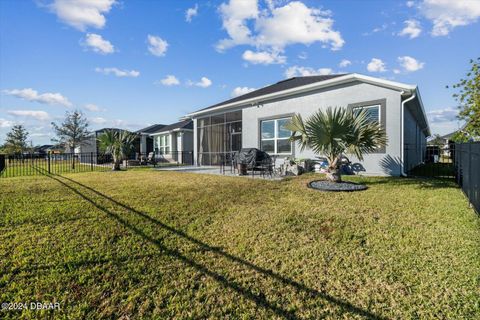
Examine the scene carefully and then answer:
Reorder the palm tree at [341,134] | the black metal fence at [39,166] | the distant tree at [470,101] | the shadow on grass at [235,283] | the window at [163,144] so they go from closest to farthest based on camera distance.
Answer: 1. the shadow on grass at [235,283]
2. the palm tree at [341,134]
3. the distant tree at [470,101]
4. the black metal fence at [39,166]
5. the window at [163,144]

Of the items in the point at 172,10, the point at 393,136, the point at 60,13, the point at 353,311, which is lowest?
the point at 353,311

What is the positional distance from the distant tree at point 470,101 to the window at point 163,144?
69.8 feet

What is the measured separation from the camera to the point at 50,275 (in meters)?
2.74

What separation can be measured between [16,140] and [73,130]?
16.7m

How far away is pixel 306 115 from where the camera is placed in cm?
1102

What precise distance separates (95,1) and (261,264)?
970 cm

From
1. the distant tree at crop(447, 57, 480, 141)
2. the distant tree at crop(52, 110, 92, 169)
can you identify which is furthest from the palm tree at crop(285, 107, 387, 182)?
the distant tree at crop(52, 110, 92, 169)

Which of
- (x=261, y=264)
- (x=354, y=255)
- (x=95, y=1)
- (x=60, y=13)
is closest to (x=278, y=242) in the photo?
(x=261, y=264)

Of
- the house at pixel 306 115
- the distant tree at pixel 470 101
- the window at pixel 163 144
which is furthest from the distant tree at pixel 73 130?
the distant tree at pixel 470 101

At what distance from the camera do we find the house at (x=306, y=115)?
8703 mm

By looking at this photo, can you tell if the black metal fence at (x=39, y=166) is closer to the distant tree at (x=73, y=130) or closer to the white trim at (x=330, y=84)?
the distant tree at (x=73, y=130)

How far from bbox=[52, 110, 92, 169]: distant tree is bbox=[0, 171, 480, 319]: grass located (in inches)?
971

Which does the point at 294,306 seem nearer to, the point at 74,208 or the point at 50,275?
the point at 50,275

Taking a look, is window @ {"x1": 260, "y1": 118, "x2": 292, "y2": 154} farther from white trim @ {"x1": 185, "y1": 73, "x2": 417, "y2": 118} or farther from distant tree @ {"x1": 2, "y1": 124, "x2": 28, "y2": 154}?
distant tree @ {"x1": 2, "y1": 124, "x2": 28, "y2": 154}
